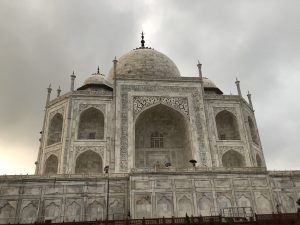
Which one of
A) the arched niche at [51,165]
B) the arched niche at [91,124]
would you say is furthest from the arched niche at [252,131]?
the arched niche at [51,165]

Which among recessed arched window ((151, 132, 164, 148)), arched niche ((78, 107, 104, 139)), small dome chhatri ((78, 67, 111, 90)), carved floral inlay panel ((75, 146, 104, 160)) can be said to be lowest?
carved floral inlay panel ((75, 146, 104, 160))

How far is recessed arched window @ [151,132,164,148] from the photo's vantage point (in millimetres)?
24172

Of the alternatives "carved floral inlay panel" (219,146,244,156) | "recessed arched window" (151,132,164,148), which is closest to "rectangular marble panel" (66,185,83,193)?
"recessed arched window" (151,132,164,148)

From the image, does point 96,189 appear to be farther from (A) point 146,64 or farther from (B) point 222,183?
(A) point 146,64

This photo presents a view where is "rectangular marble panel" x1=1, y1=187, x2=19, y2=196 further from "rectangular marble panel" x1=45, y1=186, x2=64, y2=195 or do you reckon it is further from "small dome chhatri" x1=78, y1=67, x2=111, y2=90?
"small dome chhatri" x1=78, y1=67, x2=111, y2=90

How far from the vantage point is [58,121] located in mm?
24516

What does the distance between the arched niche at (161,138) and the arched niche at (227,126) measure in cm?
324

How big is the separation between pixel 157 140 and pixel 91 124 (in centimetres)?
534

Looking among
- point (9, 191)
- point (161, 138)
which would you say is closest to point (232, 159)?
point (161, 138)

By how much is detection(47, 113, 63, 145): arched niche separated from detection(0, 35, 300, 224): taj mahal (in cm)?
8

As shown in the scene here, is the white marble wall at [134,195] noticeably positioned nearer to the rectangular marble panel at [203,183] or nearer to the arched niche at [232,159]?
the rectangular marble panel at [203,183]

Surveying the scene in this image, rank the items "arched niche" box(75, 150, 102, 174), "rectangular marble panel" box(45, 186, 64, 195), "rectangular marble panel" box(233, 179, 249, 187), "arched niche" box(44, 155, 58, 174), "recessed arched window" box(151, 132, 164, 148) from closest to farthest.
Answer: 1. "rectangular marble panel" box(45, 186, 64, 195)
2. "rectangular marble panel" box(233, 179, 249, 187)
3. "arched niche" box(75, 150, 102, 174)
4. "arched niche" box(44, 155, 58, 174)
5. "recessed arched window" box(151, 132, 164, 148)

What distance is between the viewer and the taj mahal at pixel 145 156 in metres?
15.8

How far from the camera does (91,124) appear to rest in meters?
23.7
